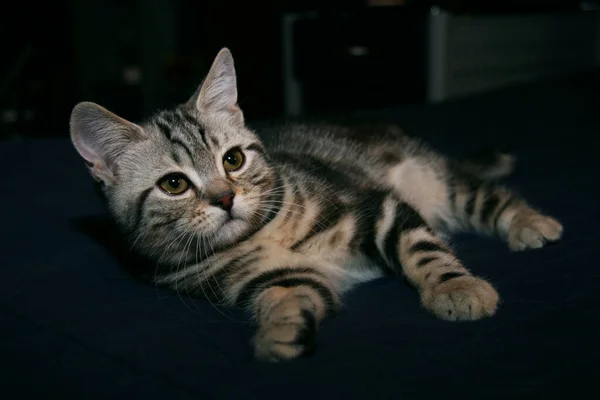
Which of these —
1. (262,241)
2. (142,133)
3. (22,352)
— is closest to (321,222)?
(262,241)

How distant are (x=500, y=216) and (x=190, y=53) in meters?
3.92

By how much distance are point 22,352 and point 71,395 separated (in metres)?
0.17

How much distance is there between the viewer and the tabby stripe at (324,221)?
3.92 feet

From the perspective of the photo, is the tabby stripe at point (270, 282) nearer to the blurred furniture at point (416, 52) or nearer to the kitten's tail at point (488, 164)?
the kitten's tail at point (488, 164)

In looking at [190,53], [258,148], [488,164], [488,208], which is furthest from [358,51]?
[258,148]

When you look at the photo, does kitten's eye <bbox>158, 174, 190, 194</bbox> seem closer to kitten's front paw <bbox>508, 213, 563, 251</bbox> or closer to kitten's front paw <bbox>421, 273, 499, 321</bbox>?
kitten's front paw <bbox>421, 273, 499, 321</bbox>

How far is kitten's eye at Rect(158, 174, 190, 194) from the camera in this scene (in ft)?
3.65

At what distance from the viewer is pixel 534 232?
49.3 inches

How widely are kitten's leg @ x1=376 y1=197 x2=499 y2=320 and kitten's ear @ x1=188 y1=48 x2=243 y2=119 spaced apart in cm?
41

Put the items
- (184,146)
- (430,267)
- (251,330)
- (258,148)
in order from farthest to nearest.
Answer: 1. (258,148)
2. (184,146)
3. (430,267)
4. (251,330)

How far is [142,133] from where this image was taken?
1202 mm

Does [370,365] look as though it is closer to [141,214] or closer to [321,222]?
[321,222]

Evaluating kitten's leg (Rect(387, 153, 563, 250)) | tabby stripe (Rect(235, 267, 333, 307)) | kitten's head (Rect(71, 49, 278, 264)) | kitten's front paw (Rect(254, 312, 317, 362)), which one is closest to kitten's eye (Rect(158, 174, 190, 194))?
kitten's head (Rect(71, 49, 278, 264))

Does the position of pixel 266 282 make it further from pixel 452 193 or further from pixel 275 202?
pixel 452 193
